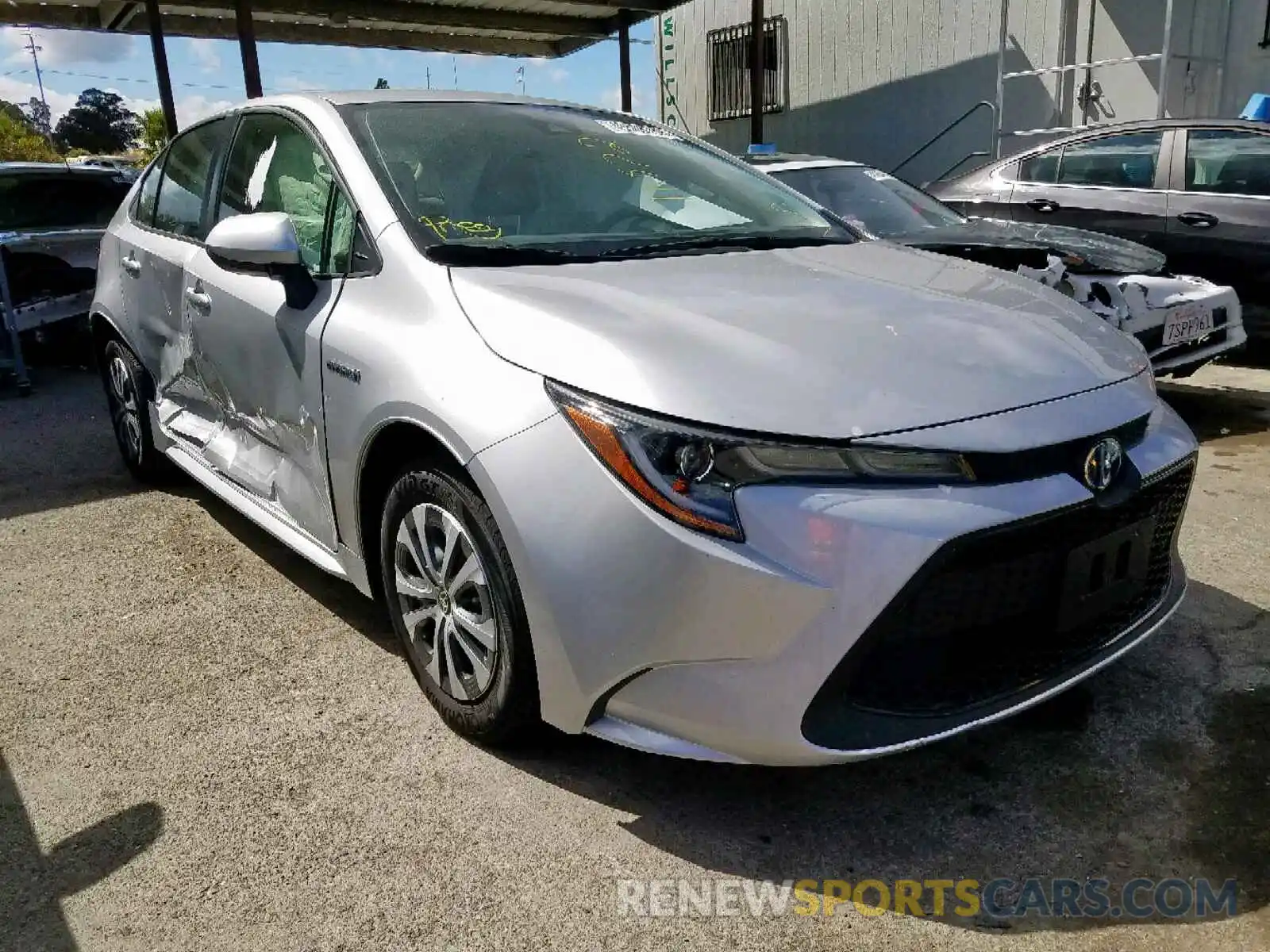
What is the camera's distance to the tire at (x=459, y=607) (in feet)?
7.18

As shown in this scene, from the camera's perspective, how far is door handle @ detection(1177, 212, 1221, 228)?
594cm

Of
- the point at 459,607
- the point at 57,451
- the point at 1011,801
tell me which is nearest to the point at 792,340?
the point at 459,607

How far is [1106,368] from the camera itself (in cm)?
229

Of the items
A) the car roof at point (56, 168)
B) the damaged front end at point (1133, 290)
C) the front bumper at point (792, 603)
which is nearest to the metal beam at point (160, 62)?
the car roof at point (56, 168)

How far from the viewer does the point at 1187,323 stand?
4.96 m

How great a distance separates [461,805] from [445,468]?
74cm

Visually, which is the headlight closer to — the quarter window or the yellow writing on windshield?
the yellow writing on windshield

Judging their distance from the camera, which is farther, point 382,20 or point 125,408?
point 382,20

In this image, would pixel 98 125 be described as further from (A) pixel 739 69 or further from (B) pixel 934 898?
(B) pixel 934 898

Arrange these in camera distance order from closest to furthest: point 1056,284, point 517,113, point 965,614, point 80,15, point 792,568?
point 792,568
point 965,614
point 517,113
point 1056,284
point 80,15

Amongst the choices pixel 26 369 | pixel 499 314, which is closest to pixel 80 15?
pixel 26 369

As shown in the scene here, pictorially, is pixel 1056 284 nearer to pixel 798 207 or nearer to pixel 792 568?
pixel 798 207

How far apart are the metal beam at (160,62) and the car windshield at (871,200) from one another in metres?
8.61

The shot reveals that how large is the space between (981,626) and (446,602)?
1.18 metres
